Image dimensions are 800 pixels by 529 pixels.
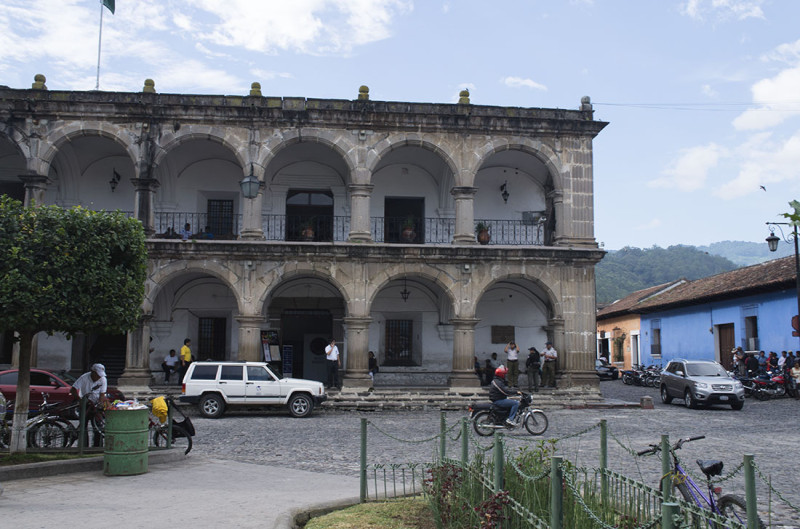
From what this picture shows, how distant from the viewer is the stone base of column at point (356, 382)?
68.9ft

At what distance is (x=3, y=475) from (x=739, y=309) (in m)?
26.8

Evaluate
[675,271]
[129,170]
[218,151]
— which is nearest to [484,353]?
[218,151]

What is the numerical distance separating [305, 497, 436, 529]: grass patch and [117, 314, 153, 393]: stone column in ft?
47.5

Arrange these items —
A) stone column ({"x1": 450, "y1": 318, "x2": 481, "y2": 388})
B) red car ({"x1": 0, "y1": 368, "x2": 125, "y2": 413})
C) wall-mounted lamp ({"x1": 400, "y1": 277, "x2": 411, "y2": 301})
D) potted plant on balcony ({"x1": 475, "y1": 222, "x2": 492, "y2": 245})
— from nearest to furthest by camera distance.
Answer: red car ({"x1": 0, "y1": 368, "x2": 125, "y2": 413}) < stone column ({"x1": 450, "y1": 318, "x2": 481, "y2": 388}) < potted plant on balcony ({"x1": 475, "y1": 222, "x2": 492, "y2": 245}) < wall-mounted lamp ({"x1": 400, "y1": 277, "x2": 411, "y2": 301})

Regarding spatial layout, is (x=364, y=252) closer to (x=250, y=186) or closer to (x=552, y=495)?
(x=250, y=186)

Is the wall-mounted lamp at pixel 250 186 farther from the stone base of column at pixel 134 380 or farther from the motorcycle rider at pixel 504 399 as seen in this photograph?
the motorcycle rider at pixel 504 399

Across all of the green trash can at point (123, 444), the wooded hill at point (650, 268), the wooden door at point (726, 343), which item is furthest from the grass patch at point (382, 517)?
the wooded hill at point (650, 268)

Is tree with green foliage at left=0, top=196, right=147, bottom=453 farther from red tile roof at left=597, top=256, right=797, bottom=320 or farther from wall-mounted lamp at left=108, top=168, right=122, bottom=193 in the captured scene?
red tile roof at left=597, top=256, right=797, bottom=320

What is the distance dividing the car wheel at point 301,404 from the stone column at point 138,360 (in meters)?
4.75

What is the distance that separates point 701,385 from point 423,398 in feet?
25.7

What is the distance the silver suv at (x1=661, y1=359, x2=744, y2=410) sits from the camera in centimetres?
2048

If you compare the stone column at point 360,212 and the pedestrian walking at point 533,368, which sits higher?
the stone column at point 360,212

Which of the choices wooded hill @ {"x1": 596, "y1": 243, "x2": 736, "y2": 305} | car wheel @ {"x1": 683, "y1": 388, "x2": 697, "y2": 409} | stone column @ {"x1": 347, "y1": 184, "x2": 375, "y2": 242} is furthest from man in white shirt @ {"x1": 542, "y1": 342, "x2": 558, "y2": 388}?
wooded hill @ {"x1": 596, "y1": 243, "x2": 736, "y2": 305}

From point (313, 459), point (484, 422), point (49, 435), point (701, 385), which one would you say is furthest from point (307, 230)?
point (701, 385)
